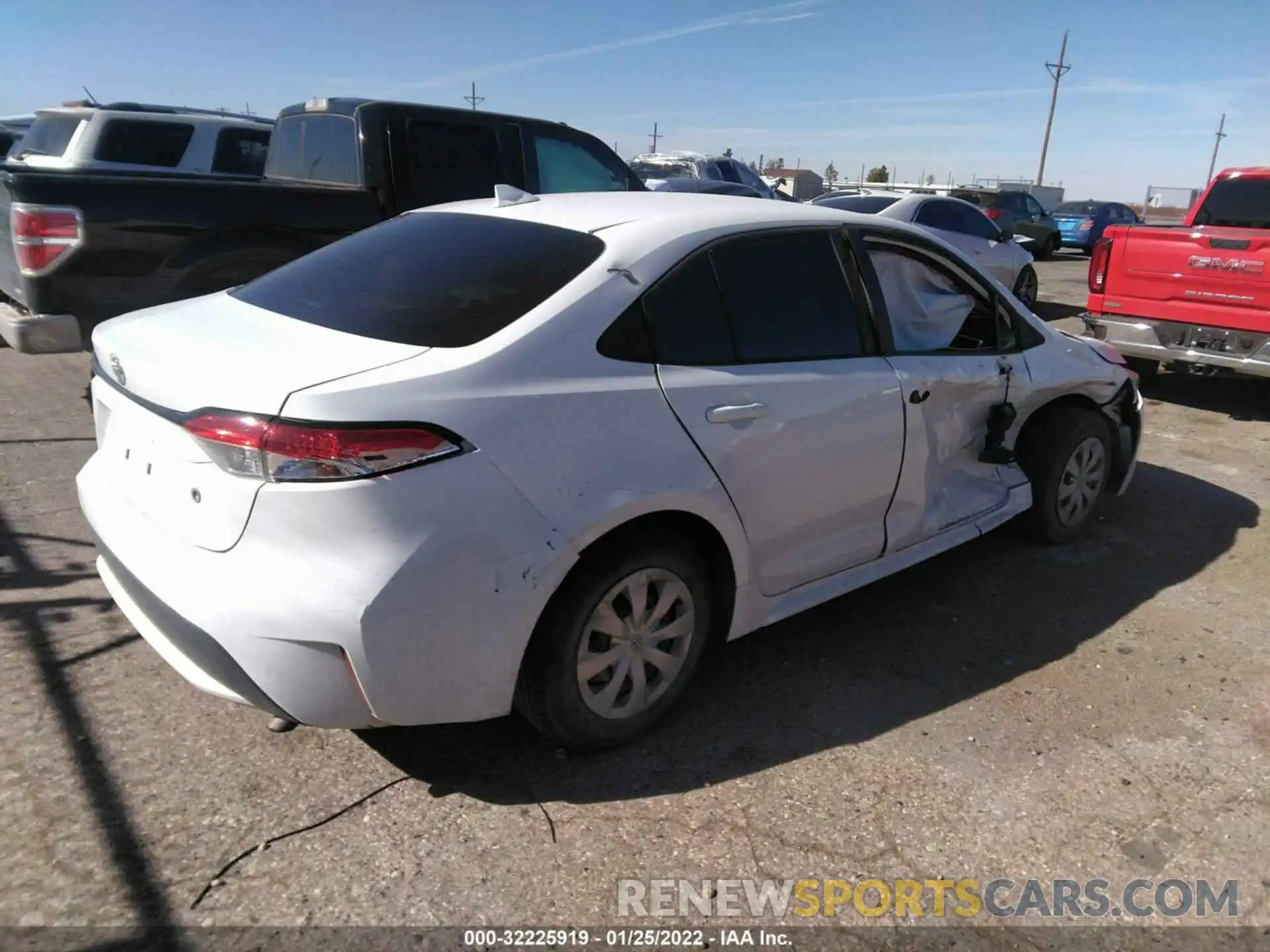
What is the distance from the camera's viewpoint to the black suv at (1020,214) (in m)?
20.2

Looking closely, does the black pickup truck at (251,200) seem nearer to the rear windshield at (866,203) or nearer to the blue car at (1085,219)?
the rear windshield at (866,203)

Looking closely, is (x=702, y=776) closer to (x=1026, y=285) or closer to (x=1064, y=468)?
(x=1064, y=468)

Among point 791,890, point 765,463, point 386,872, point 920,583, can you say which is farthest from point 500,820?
point 920,583

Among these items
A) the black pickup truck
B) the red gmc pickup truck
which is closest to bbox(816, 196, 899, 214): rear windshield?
the red gmc pickup truck

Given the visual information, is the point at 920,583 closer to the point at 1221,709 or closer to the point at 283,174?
the point at 1221,709

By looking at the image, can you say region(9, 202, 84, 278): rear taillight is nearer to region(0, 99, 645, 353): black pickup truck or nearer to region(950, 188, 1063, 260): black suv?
region(0, 99, 645, 353): black pickup truck

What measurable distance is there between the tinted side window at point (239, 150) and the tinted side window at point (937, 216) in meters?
7.11

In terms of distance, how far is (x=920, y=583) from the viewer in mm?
4262

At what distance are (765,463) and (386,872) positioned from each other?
63.0 inches

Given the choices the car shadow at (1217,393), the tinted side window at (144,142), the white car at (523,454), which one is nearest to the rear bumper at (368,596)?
the white car at (523,454)

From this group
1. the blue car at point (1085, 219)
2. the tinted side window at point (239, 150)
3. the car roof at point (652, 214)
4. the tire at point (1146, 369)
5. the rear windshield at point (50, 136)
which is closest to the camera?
the car roof at point (652, 214)

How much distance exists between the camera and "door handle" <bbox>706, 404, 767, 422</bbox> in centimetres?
288

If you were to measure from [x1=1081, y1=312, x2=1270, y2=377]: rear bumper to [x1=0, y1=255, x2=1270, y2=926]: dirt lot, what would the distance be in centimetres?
365

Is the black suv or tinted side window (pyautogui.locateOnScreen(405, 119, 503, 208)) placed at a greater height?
tinted side window (pyautogui.locateOnScreen(405, 119, 503, 208))
